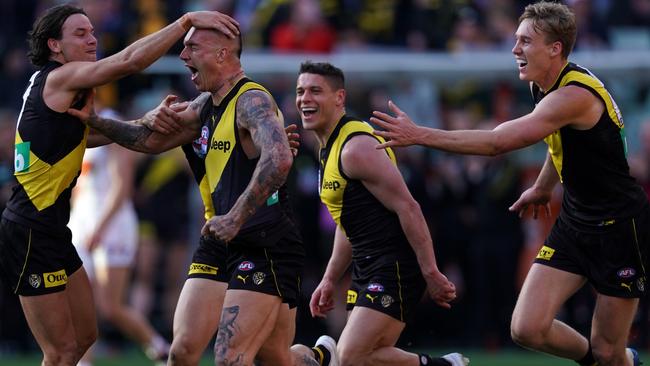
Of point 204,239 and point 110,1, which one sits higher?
point 110,1

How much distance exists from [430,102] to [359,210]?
22.4 feet

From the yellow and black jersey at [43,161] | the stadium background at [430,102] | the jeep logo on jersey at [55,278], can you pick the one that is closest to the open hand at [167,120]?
the yellow and black jersey at [43,161]

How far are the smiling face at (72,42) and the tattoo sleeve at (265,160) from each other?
58.5 inches

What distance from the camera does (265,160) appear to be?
26.8ft

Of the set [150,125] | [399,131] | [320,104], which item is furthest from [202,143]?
[399,131]

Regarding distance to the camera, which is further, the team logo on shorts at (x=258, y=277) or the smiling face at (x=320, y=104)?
the smiling face at (x=320, y=104)

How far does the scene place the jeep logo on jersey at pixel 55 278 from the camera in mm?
8867

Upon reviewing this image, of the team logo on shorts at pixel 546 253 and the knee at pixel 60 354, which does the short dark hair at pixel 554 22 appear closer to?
the team logo on shorts at pixel 546 253

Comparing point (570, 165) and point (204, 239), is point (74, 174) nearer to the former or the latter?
point (204, 239)

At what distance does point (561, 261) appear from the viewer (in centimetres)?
930

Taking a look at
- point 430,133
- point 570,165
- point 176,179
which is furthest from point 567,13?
point 176,179

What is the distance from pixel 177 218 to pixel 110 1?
11.0 ft

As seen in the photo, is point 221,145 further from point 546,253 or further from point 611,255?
point 611,255

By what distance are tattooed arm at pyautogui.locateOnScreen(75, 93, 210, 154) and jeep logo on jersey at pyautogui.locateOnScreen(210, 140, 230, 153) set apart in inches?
12.4
